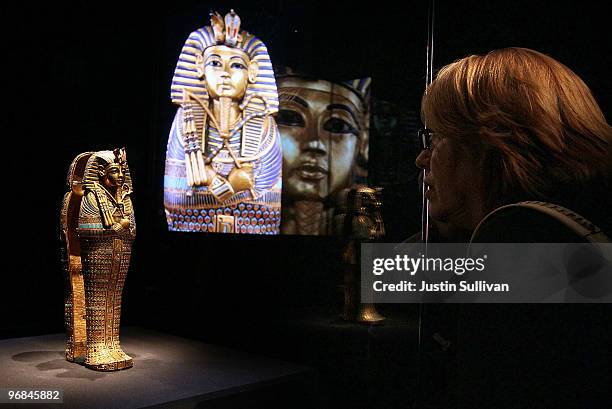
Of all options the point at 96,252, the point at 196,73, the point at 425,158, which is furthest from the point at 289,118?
Answer: the point at 425,158

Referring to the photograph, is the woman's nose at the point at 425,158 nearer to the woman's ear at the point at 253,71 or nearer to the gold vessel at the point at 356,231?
the gold vessel at the point at 356,231

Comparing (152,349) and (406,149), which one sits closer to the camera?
(406,149)

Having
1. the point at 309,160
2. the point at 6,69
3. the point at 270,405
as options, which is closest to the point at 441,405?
Result: the point at 270,405

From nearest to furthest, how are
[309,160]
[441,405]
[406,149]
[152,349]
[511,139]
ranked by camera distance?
[511,139] → [441,405] → [406,149] → [309,160] → [152,349]

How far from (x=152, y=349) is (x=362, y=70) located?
2.05 m

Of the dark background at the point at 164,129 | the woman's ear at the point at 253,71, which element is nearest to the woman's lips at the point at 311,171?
the dark background at the point at 164,129

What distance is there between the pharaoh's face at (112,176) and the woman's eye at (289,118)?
37.0 inches

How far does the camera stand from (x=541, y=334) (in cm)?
88

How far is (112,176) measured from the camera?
9.66 feet

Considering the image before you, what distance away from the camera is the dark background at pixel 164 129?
2.50 metres

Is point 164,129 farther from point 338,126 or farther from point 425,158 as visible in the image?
point 425,158

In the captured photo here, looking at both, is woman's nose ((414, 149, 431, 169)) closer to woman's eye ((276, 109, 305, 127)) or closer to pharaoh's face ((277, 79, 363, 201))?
pharaoh's face ((277, 79, 363, 201))

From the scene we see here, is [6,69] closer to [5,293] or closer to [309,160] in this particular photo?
[5,293]

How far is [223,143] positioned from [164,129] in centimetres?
73
